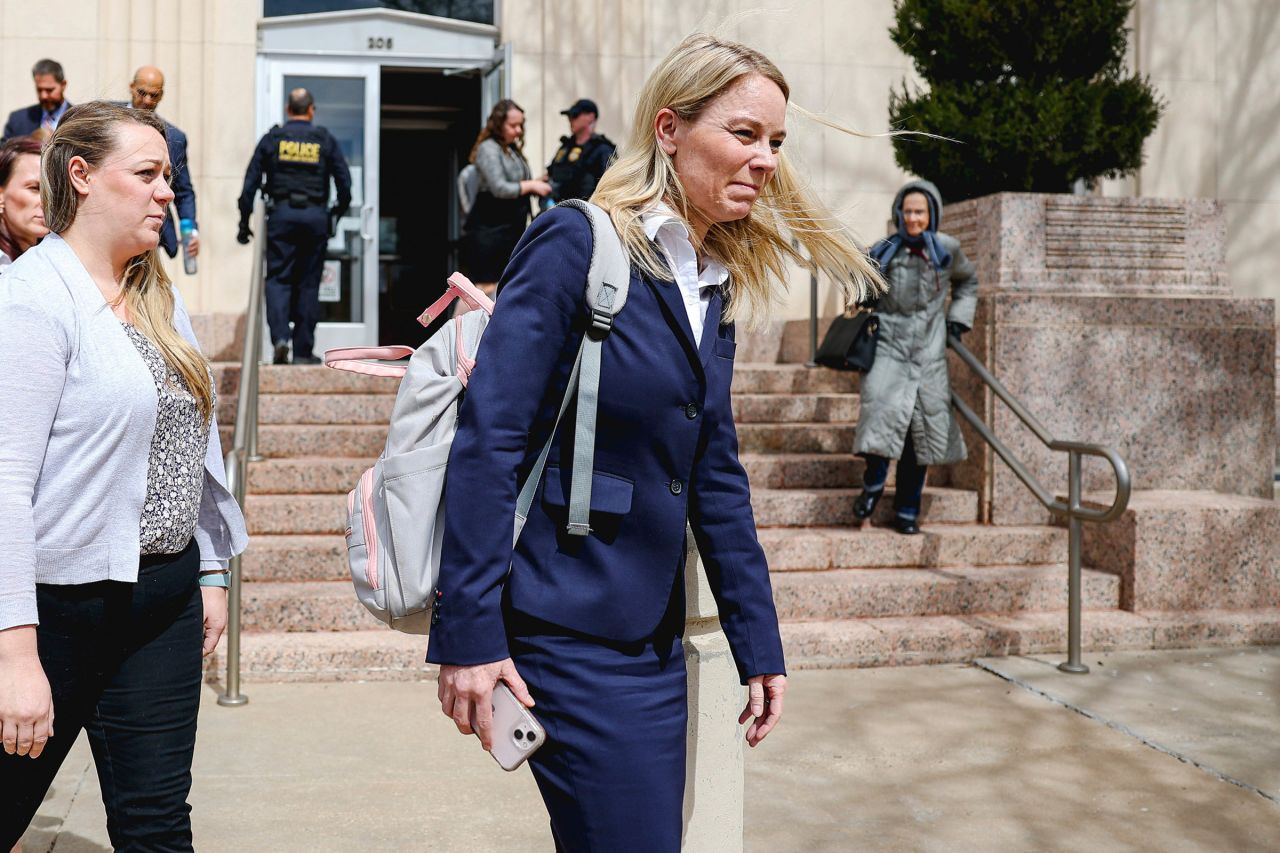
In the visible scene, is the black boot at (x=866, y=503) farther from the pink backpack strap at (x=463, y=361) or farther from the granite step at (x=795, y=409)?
the pink backpack strap at (x=463, y=361)

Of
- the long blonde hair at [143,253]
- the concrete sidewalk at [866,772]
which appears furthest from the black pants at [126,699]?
the concrete sidewalk at [866,772]

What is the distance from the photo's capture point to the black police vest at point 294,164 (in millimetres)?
9250

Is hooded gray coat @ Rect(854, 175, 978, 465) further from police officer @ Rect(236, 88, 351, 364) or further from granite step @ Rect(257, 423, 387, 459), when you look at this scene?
police officer @ Rect(236, 88, 351, 364)

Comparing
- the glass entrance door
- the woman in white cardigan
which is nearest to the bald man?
the glass entrance door

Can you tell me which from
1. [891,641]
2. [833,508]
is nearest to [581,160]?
[833,508]

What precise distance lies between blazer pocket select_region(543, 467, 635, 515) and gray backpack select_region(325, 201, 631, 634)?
0.7 inches

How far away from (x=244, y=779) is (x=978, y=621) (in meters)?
3.60

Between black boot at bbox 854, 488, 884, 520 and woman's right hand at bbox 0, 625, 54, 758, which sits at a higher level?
woman's right hand at bbox 0, 625, 54, 758

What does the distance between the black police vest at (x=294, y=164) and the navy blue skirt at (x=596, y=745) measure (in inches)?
307

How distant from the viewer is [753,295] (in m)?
2.37

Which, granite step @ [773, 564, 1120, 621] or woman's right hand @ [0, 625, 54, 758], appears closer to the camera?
woman's right hand @ [0, 625, 54, 758]

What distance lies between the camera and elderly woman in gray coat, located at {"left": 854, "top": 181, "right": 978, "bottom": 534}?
23.5ft

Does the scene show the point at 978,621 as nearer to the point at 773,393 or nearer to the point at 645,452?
the point at 773,393

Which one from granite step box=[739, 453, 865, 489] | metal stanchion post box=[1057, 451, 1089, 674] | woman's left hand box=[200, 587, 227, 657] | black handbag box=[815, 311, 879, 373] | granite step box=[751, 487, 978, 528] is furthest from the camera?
granite step box=[739, 453, 865, 489]
